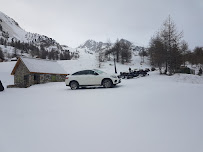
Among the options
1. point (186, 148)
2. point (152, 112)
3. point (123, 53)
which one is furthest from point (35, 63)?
point (123, 53)

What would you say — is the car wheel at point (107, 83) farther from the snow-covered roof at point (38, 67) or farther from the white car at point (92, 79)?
the snow-covered roof at point (38, 67)

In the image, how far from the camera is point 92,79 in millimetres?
9570

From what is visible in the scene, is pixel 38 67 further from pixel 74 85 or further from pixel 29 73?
pixel 74 85

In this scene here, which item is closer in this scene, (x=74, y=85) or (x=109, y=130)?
(x=109, y=130)

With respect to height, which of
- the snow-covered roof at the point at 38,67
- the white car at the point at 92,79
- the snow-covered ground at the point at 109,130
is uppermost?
the snow-covered roof at the point at 38,67

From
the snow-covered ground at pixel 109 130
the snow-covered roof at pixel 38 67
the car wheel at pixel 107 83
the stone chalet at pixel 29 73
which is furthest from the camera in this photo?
the snow-covered roof at pixel 38 67

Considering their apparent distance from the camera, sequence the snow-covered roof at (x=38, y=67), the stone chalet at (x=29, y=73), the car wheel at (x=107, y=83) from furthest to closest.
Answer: the snow-covered roof at (x=38, y=67)
the stone chalet at (x=29, y=73)
the car wheel at (x=107, y=83)

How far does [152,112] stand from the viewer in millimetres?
3652

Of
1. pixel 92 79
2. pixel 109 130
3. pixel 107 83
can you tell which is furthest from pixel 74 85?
pixel 109 130

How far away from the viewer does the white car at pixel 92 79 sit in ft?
30.6

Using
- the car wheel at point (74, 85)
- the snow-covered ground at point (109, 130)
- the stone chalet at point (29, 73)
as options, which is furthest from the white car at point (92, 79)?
the stone chalet at point (29, 73)

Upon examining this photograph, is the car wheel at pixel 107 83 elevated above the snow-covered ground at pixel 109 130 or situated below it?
above

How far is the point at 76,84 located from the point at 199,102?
8152 millimetres

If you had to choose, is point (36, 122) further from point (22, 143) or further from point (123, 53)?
Answer: point (123, 53)
